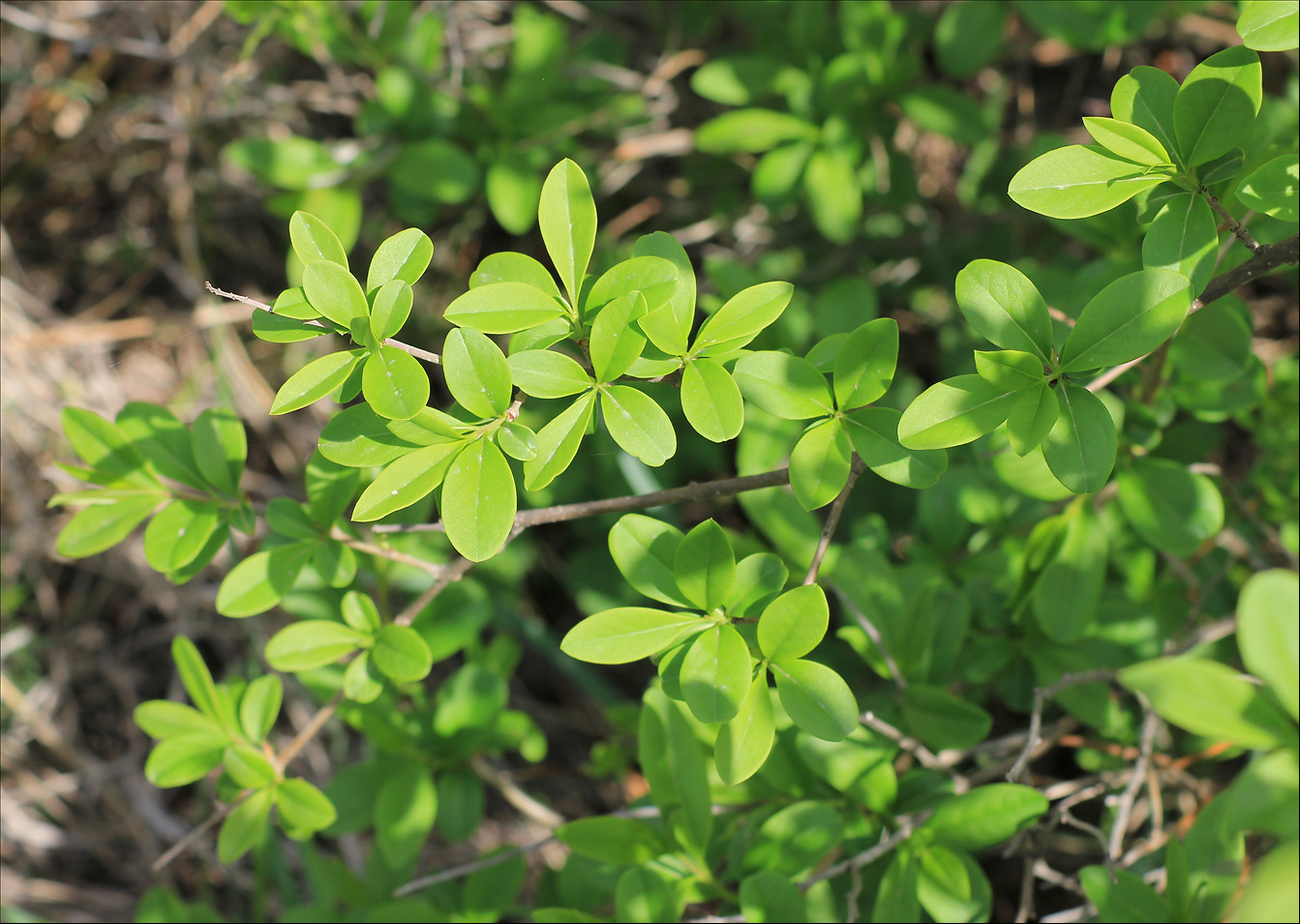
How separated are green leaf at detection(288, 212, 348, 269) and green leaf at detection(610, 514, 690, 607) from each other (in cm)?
48

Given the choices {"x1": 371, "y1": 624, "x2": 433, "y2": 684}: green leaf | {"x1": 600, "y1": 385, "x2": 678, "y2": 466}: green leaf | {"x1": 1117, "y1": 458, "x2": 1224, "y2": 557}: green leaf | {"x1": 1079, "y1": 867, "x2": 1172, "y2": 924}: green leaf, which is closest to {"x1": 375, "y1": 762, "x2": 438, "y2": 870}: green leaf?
{"x1": 371, "y1": 624, "x2": 433, "y2": 684}: green leaf

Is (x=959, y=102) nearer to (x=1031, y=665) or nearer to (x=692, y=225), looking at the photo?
(x=692, y=225)

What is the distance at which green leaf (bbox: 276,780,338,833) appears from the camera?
56.2 inches

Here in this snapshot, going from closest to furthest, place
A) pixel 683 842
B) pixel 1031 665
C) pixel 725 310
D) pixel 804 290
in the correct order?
pixel 725 310 < pixel 683 842 < pixel 1031 665 < pixel 804 290

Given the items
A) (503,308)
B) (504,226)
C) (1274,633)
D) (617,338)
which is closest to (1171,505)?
(1274,633)

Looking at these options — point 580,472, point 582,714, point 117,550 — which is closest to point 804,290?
point 580,472

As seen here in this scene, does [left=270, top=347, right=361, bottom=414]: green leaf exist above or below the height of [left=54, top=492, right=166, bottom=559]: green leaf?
above

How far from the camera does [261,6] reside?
1846mm

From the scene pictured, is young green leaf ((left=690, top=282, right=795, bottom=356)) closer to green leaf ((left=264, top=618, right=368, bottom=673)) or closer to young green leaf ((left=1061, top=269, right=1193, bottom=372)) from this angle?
young green leaf ((left=1061, top=269, right=1193, bottom=372))

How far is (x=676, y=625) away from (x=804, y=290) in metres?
1.60

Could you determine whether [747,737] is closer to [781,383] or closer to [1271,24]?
[781,383]

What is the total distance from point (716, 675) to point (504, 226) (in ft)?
5.51

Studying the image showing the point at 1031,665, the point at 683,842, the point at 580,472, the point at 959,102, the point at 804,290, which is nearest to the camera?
the point at 683,842

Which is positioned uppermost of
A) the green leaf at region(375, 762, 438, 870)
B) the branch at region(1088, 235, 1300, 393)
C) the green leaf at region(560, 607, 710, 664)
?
the branch at region(1088, 235, 1300, 393)
